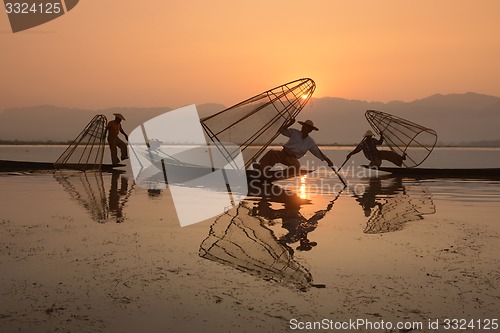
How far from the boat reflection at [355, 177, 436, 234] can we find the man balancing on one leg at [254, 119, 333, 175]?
202 cm

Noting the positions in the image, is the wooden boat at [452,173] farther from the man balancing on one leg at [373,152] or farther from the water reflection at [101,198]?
the water reflection at [101,198]

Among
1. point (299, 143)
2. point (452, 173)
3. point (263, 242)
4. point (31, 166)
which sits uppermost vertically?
point (299, 143)

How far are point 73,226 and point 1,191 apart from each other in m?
6.55

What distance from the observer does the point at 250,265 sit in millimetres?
5547

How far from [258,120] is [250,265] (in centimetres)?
946

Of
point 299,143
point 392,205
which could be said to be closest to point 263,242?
point 392,205

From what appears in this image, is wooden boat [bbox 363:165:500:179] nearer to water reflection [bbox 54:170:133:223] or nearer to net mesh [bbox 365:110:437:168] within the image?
net mesh [bbox 365:110:437:168]

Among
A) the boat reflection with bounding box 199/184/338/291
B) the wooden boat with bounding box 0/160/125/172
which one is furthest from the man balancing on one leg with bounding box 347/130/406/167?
the wooden boat with bounding box 0/160/125/172

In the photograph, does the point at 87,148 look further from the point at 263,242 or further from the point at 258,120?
the point at 263,242

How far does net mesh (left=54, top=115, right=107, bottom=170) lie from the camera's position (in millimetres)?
19422

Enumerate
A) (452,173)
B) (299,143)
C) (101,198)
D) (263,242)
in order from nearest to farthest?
(263,242) → (101,198) → (299,143) → (452,173)

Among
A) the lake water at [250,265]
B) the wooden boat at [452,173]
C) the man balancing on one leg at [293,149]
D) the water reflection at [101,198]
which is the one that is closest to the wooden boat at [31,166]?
the water reflection at [101,198]

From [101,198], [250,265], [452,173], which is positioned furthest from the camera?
[452,173]

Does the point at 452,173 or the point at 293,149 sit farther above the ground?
the point at 293,149
